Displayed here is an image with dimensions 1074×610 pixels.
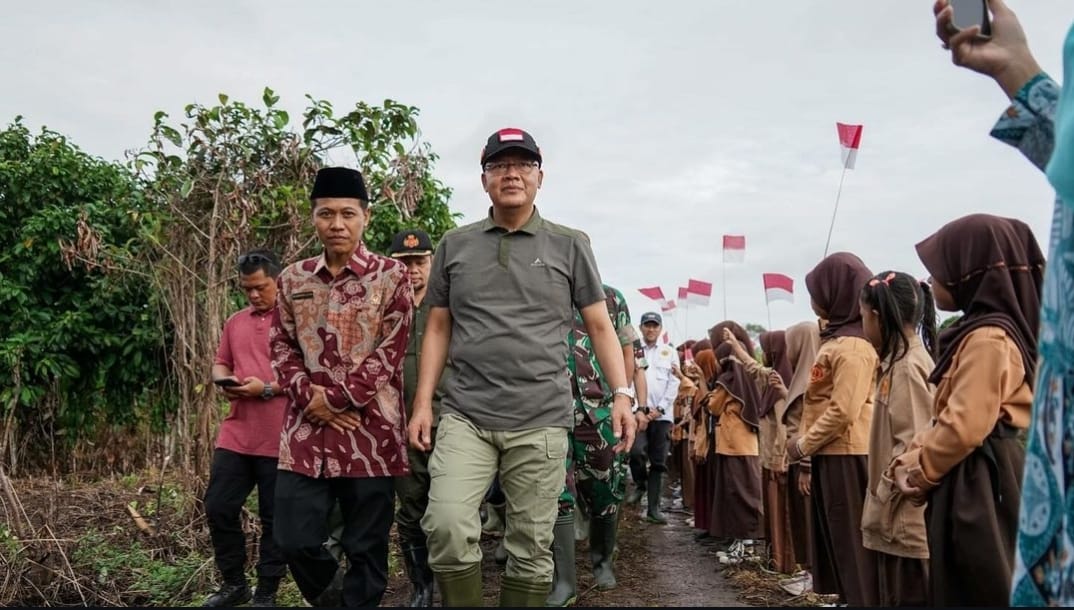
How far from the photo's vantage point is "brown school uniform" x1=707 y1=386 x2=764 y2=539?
7.66 m

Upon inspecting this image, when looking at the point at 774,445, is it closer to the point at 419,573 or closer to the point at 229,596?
the point at 419,573

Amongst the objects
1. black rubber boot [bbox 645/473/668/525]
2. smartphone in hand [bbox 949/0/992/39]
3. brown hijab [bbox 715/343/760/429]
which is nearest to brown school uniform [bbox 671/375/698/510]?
black rubber boot [bbox 645/473/668/525]

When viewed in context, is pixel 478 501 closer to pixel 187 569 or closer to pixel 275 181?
pixel 187 569

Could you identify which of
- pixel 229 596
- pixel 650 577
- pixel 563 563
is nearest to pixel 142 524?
pixel 229 596

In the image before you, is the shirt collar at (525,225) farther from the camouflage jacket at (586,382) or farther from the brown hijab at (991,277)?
the brown hijab at (991,277)

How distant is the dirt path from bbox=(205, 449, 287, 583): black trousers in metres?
0.85

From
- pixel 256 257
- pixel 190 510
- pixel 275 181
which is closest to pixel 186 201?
pixel 275 181

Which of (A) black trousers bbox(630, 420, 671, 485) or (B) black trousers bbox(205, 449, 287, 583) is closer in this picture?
(B) black trousers bbox(205, 449, 287, 583)

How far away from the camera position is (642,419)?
21.5ft

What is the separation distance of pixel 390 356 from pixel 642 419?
9.78ft

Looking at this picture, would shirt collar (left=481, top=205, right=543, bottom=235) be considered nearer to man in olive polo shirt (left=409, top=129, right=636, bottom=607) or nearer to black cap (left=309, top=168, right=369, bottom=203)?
man in olive polo shirt (left=409, top=129, right=636, bottom=607)

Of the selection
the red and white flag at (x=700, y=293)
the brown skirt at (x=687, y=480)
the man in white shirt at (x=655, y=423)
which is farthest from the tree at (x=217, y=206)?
the red and white flag at (x=700, y=293)

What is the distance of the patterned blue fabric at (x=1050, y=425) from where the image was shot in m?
1.51

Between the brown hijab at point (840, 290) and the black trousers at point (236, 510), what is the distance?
3323 millimetres
